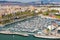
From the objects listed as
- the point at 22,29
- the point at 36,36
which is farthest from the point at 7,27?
the point at 36,36

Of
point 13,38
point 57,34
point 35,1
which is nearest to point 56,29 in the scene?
point 57,34

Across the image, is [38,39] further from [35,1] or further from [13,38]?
[35,1]

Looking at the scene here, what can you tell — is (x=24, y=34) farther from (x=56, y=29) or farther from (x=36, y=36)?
(x=56, y=29)

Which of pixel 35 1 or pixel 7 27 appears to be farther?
pixel 35 1

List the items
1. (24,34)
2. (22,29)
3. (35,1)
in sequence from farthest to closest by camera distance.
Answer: (35,1), (22,29), (24,34)

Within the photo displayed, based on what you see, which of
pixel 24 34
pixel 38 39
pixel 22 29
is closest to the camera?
pixel 38 39

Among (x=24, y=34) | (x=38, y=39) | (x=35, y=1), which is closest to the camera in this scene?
(x=38, y=39)

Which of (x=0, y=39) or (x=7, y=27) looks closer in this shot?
(x=0, y=39)

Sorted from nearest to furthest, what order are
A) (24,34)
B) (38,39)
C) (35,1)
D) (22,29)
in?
(38,39), (24,34), (22,29), (35,1)
